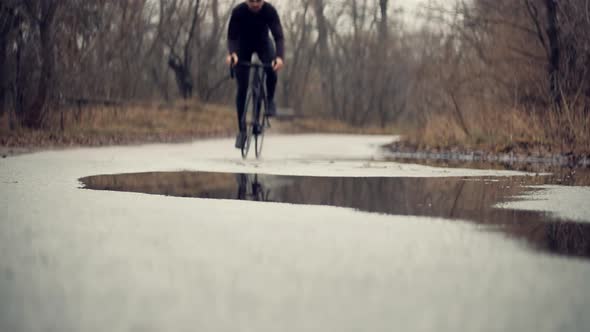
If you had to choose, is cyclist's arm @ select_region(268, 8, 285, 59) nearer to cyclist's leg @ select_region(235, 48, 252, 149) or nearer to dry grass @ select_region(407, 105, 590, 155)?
cyclist's leg @ select_region(235, 48, 252, 149)

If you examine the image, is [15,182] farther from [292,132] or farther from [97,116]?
[292,132]

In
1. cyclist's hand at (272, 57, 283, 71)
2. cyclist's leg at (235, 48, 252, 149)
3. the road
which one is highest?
cyclist's hand at (272, 57, 283, 71)

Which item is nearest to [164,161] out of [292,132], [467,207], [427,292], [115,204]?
[115,204]

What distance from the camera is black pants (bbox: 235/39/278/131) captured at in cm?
1124

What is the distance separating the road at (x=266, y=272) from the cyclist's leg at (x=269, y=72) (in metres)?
5.13

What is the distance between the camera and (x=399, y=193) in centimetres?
736

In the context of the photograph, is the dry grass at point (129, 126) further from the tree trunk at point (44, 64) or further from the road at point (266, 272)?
the road at point (266, 272)

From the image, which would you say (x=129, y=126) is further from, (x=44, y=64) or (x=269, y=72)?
(x=269, y=72)

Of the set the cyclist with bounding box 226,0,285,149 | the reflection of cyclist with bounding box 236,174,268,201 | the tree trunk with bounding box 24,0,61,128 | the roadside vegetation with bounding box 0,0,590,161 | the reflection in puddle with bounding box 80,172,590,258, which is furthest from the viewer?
the tree trunk with bounding box 24,0,61,128

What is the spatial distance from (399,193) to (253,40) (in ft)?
14.8

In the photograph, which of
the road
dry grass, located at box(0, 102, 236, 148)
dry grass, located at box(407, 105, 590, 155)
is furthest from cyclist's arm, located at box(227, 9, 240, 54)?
dry grass, located at box(407, 105, 590, 155)

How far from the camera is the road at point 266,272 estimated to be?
10.0ft

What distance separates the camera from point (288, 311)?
316 cm

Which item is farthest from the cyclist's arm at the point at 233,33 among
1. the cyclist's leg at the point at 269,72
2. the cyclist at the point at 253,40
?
the cyclist's leg at the point at 269,72
